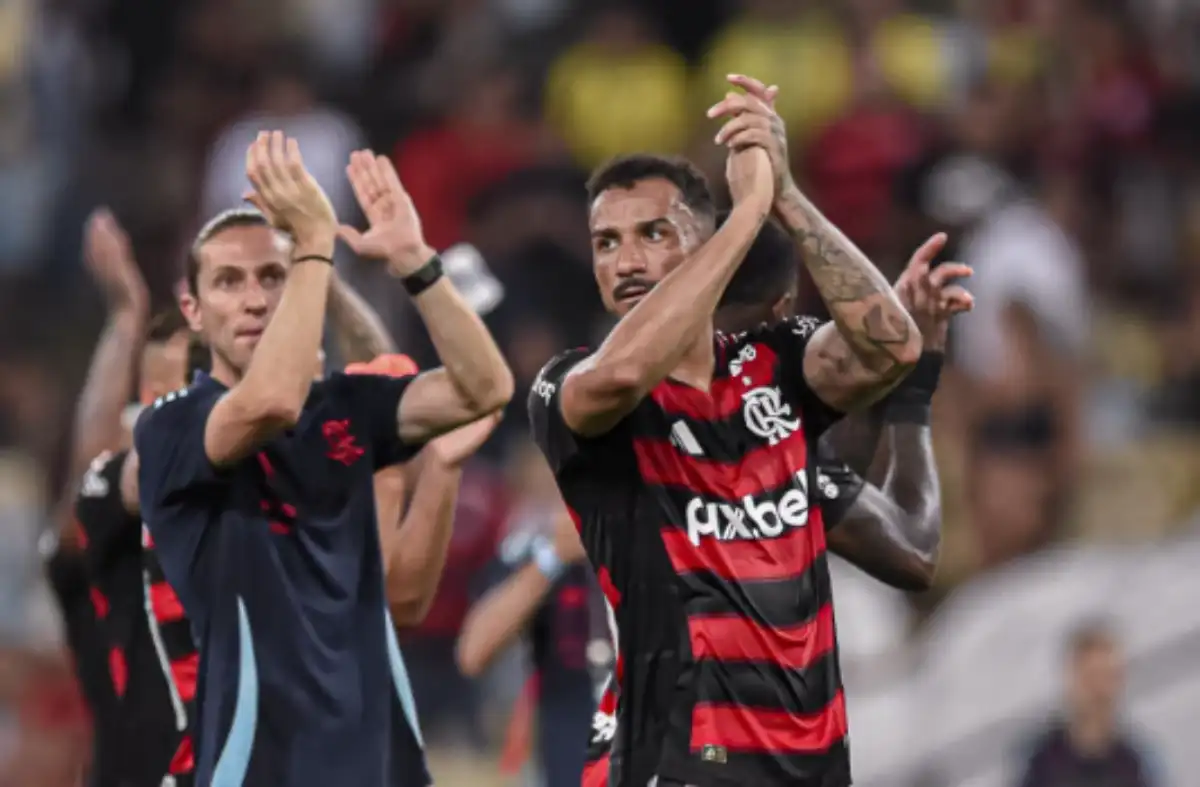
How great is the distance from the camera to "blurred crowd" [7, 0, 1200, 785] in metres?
12.4

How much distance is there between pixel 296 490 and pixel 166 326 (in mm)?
1658

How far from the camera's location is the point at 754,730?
17.0ft

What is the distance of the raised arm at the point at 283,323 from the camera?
530cm

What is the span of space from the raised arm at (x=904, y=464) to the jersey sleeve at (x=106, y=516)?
198 cm

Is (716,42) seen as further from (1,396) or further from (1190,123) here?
(1,396)

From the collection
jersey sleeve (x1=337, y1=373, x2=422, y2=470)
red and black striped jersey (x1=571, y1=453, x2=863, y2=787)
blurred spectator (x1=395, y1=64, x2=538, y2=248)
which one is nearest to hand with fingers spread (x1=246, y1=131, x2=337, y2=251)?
jersey sleeve (x1=337, y1=373, x2=422, y2=470)

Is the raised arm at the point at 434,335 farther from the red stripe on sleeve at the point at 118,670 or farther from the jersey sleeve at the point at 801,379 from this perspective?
the red stripe on sleeve at the point at 118,670

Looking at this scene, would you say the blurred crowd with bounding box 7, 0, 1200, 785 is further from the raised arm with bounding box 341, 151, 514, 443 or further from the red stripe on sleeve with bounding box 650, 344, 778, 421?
the red stripe on sleeve with bounding box 650, 344, 778, 421

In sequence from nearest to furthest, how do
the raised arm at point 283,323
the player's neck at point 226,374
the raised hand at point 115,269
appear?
the raised arm at point 283,323
the player's neck at point 226,374
the raised hand at point 115,269

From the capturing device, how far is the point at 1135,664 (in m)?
11.6

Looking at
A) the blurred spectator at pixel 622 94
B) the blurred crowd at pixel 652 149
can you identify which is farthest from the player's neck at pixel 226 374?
the blurred spectator at pixel 622 94

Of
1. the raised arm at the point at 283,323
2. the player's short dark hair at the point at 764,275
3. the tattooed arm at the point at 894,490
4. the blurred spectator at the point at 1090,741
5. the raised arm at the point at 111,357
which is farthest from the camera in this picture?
the blurred spectator at the point at 1090,741

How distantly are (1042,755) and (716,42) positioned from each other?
5.85 m

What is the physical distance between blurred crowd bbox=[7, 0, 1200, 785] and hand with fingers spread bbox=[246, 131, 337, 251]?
5.93m
